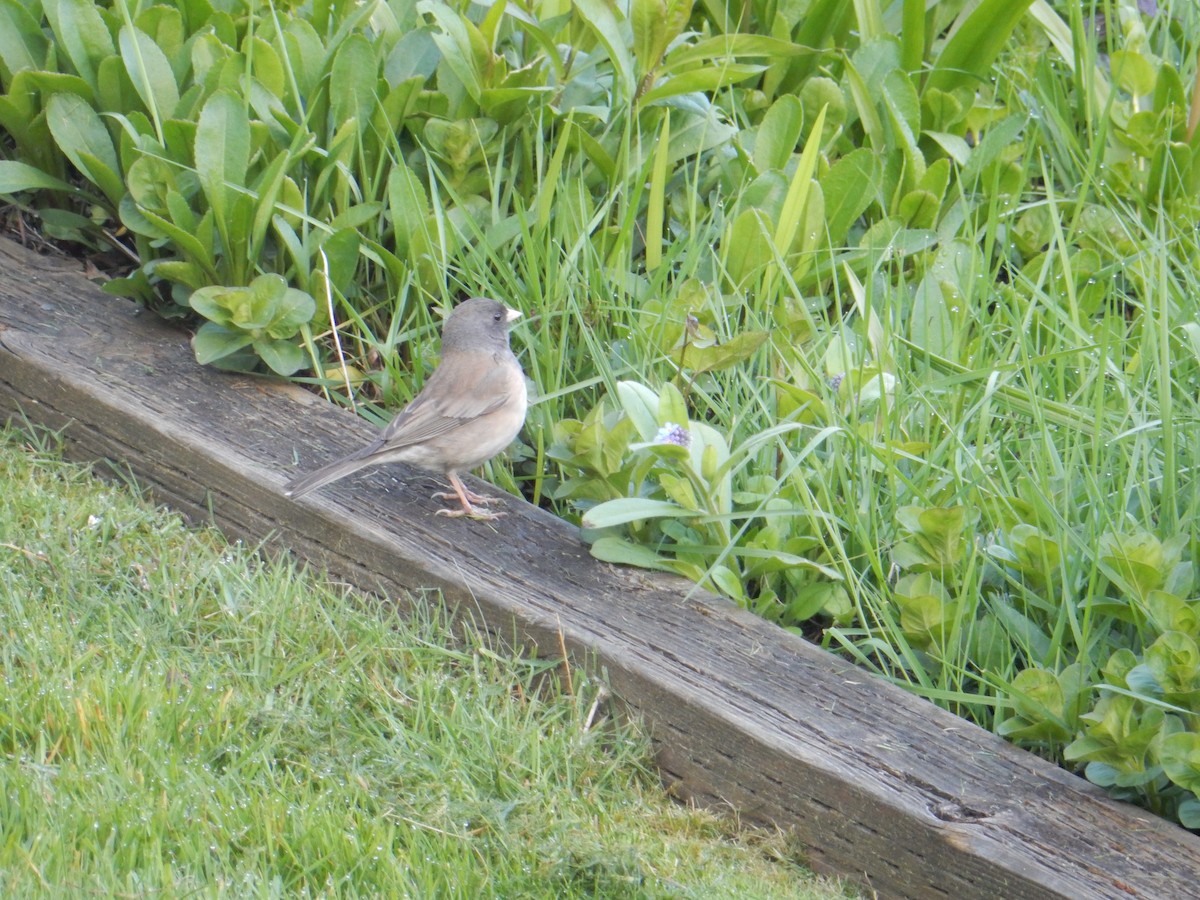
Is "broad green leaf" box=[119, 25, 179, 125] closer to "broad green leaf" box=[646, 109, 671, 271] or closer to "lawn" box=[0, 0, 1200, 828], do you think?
"lawn" box=[0, 0, 1200, 828]

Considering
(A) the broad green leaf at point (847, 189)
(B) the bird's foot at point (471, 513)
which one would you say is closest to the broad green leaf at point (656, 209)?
(A) the broad green leaf at point (847, 189)

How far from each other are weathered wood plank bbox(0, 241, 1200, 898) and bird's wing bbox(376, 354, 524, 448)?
0.16m

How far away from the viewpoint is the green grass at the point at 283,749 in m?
2.26

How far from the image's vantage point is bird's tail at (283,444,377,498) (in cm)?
313

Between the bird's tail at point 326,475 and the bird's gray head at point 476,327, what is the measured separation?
1.23 feet

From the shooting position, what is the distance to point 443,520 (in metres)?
3.23

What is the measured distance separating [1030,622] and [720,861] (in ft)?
2.66

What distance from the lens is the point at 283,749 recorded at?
8.46ft

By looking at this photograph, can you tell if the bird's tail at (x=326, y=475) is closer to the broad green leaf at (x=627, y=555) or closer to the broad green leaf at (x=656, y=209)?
the broad green leaf at (x=627, y=555)

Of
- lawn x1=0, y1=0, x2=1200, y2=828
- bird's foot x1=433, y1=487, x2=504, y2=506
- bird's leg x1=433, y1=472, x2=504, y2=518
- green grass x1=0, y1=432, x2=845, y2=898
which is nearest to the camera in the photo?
green grass x1=0, y1=432, x2=845, y2=898

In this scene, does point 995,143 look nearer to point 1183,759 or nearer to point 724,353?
point 724,353

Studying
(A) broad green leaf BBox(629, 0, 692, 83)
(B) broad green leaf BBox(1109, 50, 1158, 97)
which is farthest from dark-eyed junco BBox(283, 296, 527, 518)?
(B) broad green leaf BBox(1109, 50, 1158, 97)

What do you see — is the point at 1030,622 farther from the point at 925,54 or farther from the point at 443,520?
the point at 925,54

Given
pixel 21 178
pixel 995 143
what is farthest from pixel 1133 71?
pixel 21 178
